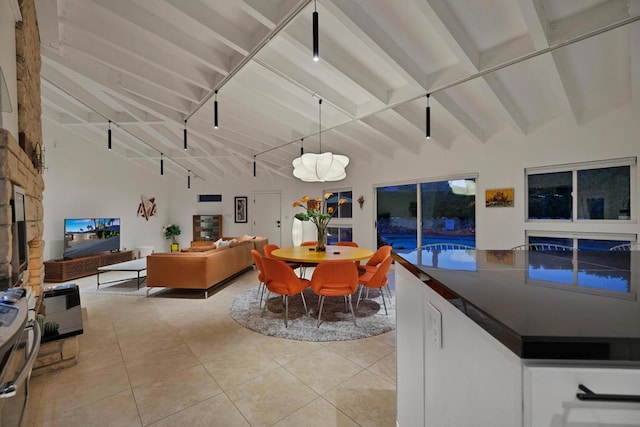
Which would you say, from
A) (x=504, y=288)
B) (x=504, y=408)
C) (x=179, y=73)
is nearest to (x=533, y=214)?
(x=504, y=288)

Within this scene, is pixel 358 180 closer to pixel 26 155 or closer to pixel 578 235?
pixel 578 235

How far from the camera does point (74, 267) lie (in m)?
5.42

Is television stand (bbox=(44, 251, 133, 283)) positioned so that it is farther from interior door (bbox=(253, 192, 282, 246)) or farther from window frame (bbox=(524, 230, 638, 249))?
window frame (bbox=(524, 230, 638, 249))

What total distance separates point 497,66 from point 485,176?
2165mm

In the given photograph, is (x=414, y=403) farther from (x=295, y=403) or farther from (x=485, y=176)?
(x=485, y=176)

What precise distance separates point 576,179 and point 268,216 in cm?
686

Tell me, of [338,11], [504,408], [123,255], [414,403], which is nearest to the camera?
[504,408]

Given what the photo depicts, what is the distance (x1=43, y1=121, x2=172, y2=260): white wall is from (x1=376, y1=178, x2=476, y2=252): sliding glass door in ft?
21.5

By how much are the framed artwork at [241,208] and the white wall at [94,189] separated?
2227mm

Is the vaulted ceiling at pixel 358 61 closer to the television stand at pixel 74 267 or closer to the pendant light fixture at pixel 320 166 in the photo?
the pendant light fixture at pixel 320 166

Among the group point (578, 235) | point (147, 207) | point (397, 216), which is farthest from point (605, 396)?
point (147, 207)

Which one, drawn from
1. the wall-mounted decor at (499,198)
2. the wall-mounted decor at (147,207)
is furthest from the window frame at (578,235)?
the wall-mounted decor at (147,207)

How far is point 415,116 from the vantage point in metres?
4.20

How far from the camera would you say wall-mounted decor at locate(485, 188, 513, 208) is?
4281 millimetres
